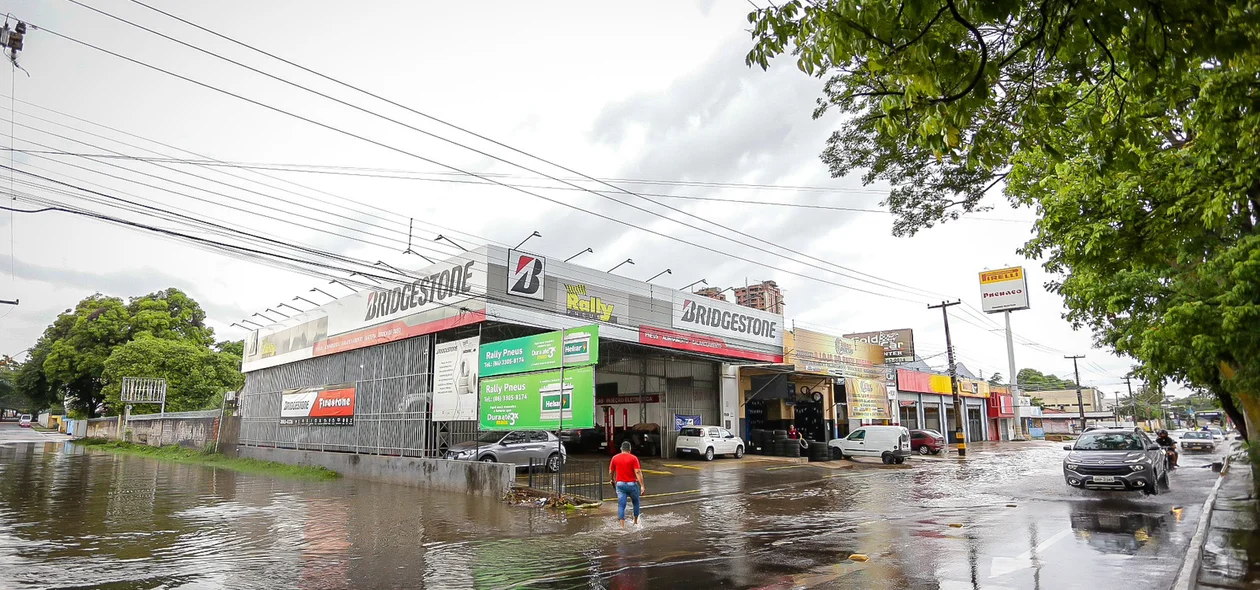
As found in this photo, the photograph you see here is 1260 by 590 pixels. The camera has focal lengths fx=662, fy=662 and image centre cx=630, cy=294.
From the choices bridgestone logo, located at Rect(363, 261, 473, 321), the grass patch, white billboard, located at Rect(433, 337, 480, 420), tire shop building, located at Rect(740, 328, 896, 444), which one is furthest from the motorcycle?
the grass patch

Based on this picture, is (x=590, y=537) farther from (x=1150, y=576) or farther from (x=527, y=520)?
(x=1150, y=576)

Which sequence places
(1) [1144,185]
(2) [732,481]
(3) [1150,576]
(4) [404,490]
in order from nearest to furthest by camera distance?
1. (3) [1150,576]
2. (1) [1144,185]
3. (4) [404,490]
4. (2) [732,481]

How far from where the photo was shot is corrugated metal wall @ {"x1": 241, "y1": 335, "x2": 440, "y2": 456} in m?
20.9

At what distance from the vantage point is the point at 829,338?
35375 mm

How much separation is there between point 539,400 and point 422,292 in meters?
8.62

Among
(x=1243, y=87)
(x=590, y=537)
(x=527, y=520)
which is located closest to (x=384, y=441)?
(x=527, y=520)

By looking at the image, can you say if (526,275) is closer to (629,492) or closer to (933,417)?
(629,492)

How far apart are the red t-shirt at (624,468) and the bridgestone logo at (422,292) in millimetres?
9782

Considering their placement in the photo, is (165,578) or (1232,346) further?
(1232,346)

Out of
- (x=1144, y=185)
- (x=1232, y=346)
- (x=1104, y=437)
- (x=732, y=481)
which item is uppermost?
(x=1144, y=185)

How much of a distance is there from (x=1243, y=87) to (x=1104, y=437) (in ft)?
45.0

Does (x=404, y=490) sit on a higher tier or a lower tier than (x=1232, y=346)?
lower

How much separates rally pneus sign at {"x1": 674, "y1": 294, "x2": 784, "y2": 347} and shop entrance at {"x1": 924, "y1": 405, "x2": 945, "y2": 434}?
21.6m

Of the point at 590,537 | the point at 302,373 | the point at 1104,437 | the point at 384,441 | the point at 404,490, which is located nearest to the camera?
the point at 590,537
